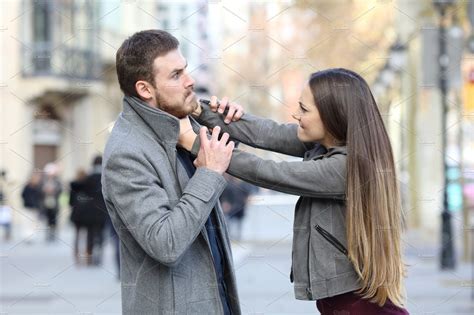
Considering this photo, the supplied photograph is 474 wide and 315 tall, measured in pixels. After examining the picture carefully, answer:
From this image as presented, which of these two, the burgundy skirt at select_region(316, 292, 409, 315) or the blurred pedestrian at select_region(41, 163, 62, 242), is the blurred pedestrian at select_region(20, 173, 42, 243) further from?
the burgundy skirt at select_region(316, 292, 409, 315)

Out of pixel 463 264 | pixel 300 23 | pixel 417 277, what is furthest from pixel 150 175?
pixel 300 23

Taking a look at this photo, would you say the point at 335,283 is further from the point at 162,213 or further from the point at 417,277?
the point at 417,277

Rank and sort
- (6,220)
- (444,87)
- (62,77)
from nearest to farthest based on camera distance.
Result: (444,87), (6,220), (62,77)

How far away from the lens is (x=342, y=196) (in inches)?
85.8

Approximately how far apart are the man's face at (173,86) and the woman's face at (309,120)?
0.26 m

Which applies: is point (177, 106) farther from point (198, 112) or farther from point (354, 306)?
point (354, 306)

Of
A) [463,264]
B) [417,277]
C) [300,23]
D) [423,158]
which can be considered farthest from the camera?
[300,23]

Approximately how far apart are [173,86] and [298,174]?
363 mm

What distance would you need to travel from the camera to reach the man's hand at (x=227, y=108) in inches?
93.0

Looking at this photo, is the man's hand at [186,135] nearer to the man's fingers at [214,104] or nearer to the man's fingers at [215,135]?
the man's fingers at [215,135]

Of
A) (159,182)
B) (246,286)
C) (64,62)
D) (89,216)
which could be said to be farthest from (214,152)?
(64,62)

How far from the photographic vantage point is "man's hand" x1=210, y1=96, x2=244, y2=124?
2363 mm

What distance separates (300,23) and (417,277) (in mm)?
10928

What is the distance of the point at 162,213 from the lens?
205 cm
